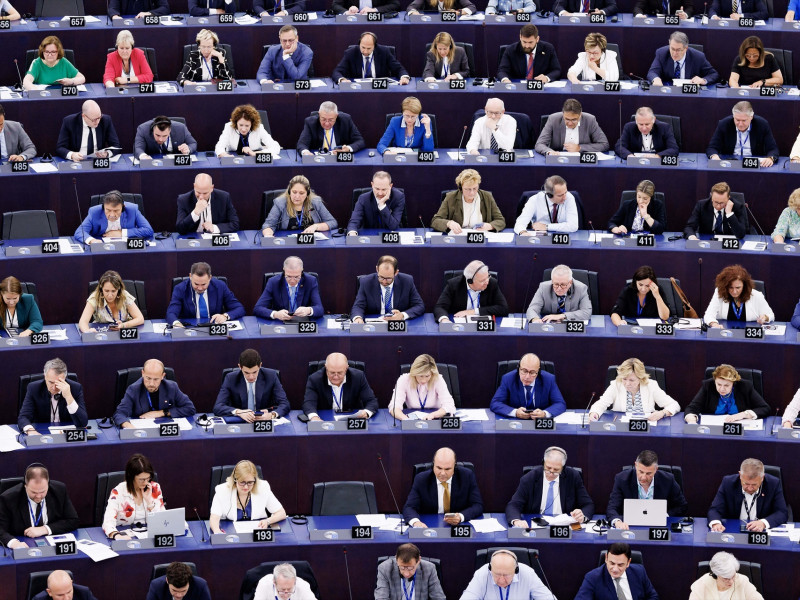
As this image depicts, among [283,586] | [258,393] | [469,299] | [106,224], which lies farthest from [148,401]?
[469,299]

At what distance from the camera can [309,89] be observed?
13.1m

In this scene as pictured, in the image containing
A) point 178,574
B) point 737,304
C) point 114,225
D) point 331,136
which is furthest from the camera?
point 331,136

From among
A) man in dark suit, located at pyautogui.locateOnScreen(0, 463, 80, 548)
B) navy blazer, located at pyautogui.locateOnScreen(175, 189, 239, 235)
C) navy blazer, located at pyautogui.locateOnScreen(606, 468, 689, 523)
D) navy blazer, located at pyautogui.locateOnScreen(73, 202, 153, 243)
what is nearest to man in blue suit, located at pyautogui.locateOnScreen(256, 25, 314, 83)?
navy blazer, located at pyautogui.locateOnScreen(175, 189, 239, 235)

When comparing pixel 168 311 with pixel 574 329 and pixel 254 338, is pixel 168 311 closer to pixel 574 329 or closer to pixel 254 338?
pixel 254 338

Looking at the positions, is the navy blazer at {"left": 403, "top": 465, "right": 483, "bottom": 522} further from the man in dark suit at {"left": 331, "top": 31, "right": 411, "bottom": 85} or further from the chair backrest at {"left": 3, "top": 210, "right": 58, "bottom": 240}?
the man in dark suit at {"left": 331, "top": 31, "right": 411, "bottom": 85}

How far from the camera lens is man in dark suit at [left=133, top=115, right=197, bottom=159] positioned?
1252 centimetres

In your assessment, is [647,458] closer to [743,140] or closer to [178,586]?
[178,586]

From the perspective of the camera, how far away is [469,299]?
11555 millimetres

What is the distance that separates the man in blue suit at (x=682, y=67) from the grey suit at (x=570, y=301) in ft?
8.86

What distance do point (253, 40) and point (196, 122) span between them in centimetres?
107

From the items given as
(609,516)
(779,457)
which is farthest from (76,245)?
(779,457)

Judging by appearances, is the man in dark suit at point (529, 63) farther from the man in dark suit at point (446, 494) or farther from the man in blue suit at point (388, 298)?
the man in dark suit at point (446, 494)

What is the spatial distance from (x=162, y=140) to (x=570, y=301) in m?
3.44

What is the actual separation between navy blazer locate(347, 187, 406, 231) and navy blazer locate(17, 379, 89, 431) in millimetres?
2605
